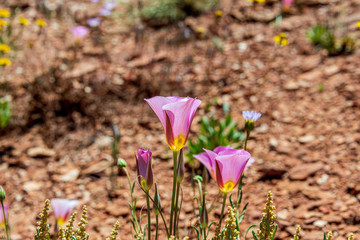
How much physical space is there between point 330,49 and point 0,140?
323cm

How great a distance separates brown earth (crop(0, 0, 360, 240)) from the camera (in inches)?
102

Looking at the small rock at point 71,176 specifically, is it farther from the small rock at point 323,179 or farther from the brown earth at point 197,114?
the small rock at point 323,179

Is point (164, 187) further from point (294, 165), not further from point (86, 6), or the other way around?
point (86, 6)

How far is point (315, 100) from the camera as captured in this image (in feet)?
11.3

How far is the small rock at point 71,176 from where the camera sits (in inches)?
118

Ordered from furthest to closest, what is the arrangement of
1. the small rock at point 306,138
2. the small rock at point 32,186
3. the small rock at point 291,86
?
the small rock at point 291,86 < the small rock at point 306,138 < the small rock at point 32,186

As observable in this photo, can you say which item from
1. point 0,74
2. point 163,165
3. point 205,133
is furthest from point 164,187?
point 0,74

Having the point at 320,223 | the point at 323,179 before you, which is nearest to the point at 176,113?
the point at 320,223

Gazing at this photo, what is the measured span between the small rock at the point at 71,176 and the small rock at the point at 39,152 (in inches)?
11.3

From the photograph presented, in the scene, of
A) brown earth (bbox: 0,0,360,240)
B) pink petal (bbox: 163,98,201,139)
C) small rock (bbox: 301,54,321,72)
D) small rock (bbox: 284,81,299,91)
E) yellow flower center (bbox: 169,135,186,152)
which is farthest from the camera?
small rock (bbox: 301,54,321,72)

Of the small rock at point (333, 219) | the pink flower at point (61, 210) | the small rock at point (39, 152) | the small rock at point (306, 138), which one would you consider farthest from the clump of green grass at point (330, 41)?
the pink flower at point (61, 210)

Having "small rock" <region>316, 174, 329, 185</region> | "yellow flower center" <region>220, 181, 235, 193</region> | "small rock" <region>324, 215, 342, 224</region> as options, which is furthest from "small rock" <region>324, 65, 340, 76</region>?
"yellow flower center" <region>220, 181, 235, 193</region>

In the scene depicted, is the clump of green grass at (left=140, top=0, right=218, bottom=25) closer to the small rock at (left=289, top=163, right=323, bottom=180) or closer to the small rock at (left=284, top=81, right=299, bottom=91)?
the small rock at (left=284, top=81, right=299, bottom=91)

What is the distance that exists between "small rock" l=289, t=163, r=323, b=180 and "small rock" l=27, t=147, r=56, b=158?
75.7 inches
